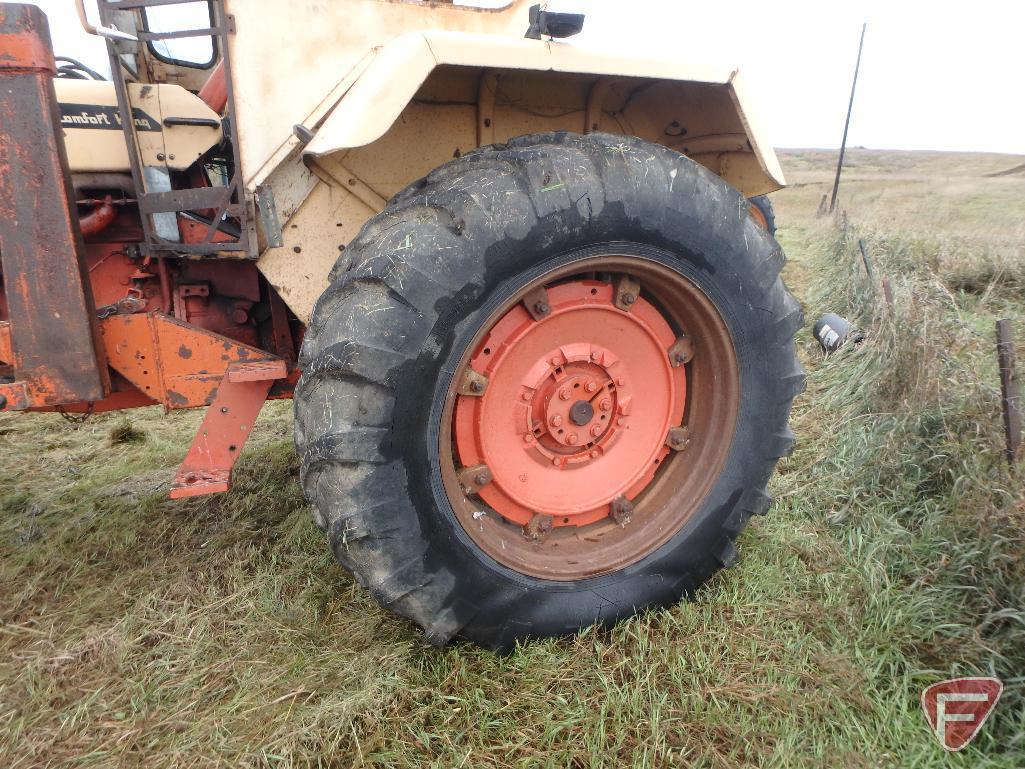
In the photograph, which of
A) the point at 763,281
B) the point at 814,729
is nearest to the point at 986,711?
the point at 814,729

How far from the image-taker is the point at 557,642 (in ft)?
6.49

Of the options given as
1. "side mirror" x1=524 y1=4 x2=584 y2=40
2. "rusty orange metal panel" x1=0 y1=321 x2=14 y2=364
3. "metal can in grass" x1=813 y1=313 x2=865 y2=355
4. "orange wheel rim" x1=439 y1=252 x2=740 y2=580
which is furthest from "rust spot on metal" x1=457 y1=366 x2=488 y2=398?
"metal can in grass" x1=813 y1=313 x2=865 y2=355

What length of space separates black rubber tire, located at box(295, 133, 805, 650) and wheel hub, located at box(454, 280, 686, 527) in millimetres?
202

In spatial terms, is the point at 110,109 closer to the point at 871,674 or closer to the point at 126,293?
the point at 126,293

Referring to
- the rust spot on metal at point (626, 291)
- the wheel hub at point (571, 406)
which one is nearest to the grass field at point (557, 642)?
the wheel hub at point (571, 406)

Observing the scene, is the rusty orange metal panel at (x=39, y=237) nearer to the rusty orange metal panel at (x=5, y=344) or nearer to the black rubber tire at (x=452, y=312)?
the rusty orange metal panel at (x=5, y=344)

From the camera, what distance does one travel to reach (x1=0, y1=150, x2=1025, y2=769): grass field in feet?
5.44

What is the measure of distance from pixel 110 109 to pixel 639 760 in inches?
100

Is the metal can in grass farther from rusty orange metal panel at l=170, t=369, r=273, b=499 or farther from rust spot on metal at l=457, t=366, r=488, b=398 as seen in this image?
rusty orange metal panel at l=170, t=369, r=273, b=499

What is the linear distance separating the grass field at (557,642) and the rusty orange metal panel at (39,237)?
2.61 ft

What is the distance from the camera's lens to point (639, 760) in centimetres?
162

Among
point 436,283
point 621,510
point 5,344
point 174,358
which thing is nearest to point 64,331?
point 5,344

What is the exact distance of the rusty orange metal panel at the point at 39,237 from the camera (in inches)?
67.3

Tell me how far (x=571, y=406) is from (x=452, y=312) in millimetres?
569
